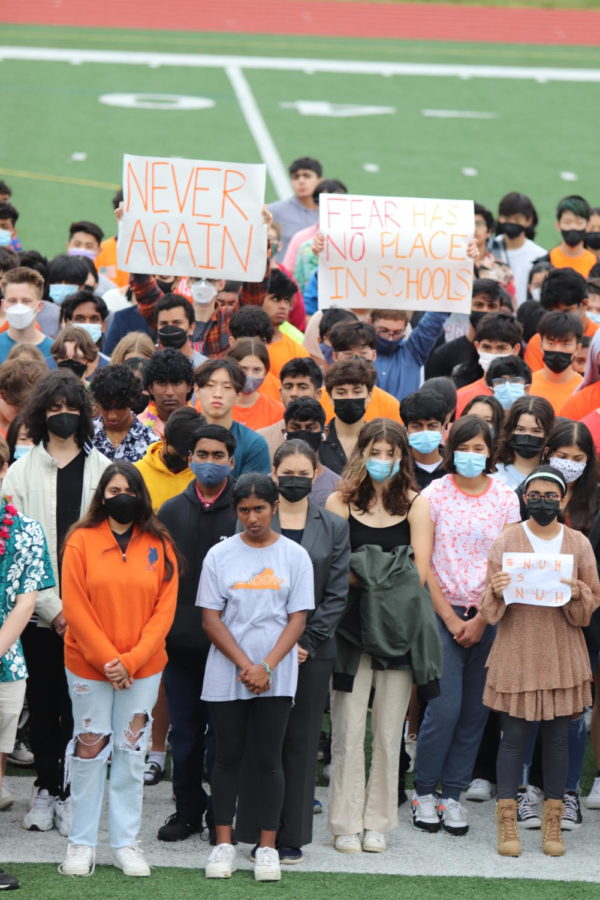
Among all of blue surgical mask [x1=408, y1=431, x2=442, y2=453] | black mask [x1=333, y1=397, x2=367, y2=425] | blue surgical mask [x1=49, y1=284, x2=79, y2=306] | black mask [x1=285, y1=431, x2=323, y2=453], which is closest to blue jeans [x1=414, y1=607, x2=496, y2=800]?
blue surgical mask [x1=408, y1=431, x2=442, y2=453]

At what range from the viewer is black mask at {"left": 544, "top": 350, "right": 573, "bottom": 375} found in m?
9.73

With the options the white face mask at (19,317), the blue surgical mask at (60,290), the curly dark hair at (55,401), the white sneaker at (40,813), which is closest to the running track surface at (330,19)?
the blue surgical mask at (60,290)

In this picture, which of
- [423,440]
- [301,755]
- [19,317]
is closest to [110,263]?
[19,317]

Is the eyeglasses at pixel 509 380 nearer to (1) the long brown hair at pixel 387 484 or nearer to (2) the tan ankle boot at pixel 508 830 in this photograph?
(1) the long brown hair at pixel 387 484

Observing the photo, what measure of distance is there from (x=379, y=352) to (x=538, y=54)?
27.0m

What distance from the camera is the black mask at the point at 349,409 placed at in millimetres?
8703

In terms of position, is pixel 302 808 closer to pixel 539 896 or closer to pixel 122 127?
pixel 539 896

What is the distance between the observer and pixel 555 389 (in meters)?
9.80

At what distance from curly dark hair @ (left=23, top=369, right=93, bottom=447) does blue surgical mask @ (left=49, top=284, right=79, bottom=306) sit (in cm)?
401

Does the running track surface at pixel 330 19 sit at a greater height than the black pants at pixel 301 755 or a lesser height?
greater

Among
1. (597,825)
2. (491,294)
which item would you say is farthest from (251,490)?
(491,294)

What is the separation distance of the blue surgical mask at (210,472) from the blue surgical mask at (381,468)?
68cm

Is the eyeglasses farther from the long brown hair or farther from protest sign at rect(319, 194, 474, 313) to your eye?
the long brown hair

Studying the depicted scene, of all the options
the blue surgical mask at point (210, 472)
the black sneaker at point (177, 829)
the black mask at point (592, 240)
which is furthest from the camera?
the black mask at point (592, 240)
